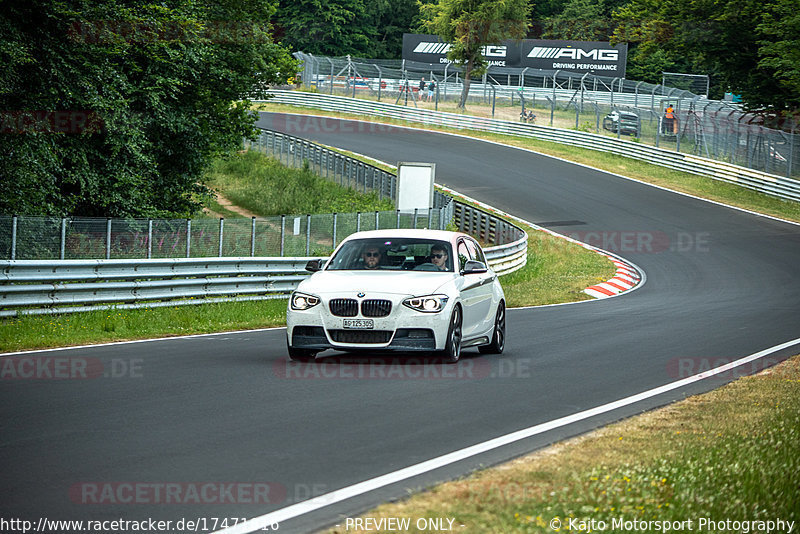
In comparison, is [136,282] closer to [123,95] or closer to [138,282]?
[138,282]

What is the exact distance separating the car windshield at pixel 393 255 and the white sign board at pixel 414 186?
1588 centimetres

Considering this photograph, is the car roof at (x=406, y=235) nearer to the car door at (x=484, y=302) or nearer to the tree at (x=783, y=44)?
the car door at (x=484, y=302)

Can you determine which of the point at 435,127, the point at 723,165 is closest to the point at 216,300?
the point at 723,165

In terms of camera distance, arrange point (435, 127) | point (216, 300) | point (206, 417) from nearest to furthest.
Answer: 1. point (206, 417)
2. point (216, 300)
3. point (435, 127)

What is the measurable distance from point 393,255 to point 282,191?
2992 centimetres

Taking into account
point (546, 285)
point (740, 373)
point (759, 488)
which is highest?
point (759, 488)

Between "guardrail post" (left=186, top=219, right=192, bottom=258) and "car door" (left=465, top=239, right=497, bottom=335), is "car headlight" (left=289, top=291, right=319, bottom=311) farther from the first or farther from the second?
"guardrail post" (left=186, top=219, right=192, bottom=258)

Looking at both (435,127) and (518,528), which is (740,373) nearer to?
(518,528)

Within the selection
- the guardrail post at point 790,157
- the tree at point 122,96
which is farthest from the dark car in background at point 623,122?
the tree at point 122,96

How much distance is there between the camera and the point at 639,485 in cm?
646

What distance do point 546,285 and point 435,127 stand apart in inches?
1405

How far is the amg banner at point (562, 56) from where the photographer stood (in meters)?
79.5

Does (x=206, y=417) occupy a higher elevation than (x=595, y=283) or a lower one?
higher

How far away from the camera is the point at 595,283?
28.2 meters
